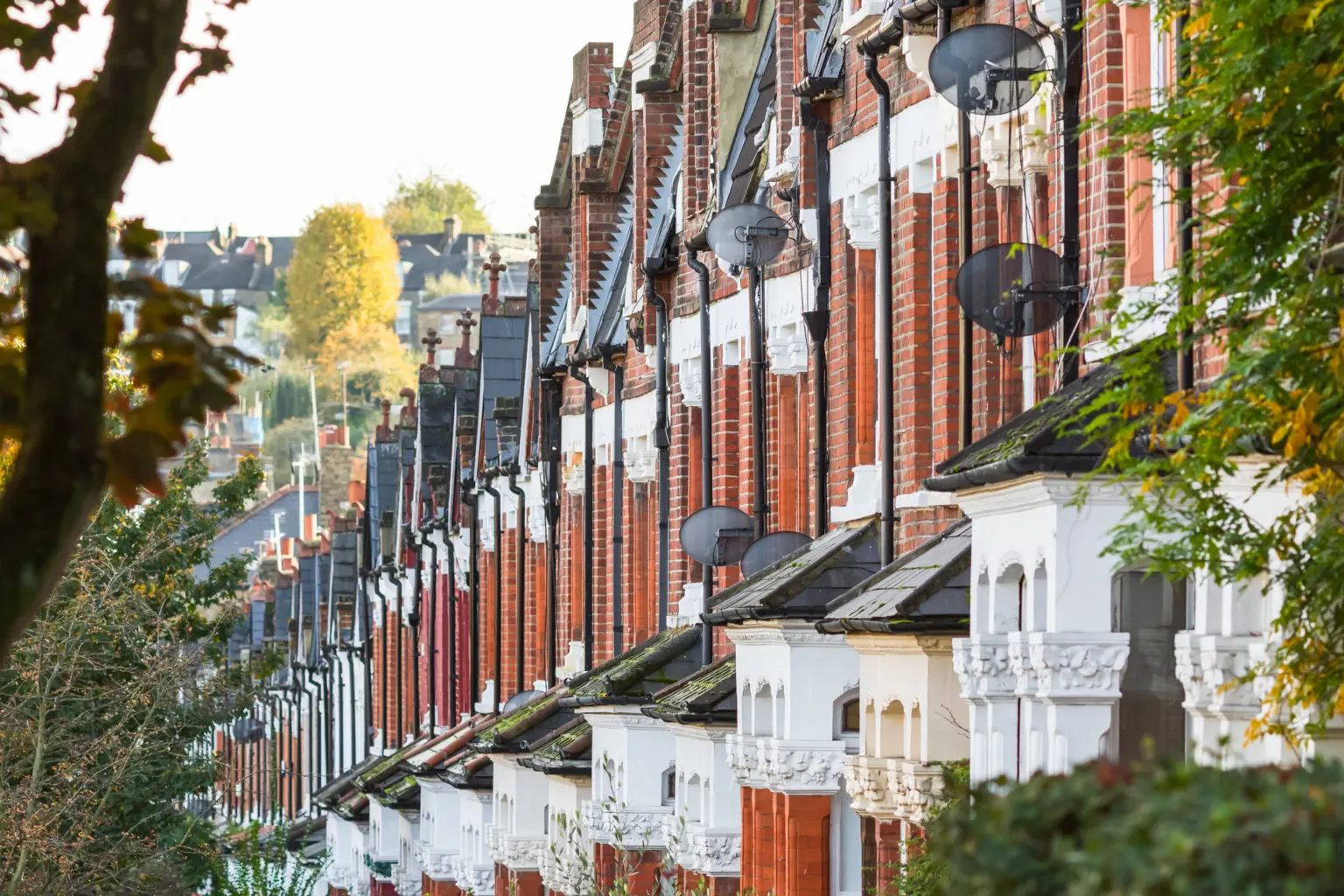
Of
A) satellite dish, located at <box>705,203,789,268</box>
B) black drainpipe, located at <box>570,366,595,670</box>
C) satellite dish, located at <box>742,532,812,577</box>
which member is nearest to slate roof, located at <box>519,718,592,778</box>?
black drainpipe, located at <box>570,366,595,670</box>

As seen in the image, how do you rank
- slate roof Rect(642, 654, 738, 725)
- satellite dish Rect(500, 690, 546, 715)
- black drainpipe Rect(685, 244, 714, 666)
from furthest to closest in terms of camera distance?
1. satellite dish Rect(500, 690, 546, 715)
2. black drainpipe Rect(685, 244, 714, 666)
3. slate roof Rect(642, 654, 738, 725)

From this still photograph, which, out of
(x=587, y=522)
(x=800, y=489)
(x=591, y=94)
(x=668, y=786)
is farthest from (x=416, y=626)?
(x=800, y=489)

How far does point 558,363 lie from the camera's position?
125ft

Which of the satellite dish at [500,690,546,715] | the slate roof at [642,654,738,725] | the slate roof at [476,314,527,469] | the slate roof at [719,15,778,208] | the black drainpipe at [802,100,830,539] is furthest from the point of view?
the slate roof at [476,314,527,469]

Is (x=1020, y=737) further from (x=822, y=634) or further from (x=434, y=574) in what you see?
(x=434, y=574)

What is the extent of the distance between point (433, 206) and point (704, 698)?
15242cm

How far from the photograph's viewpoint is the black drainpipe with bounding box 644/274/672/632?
3039 cm

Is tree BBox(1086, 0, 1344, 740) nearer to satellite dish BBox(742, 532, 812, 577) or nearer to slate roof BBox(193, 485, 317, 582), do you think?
satellite dish BBox(742, 532, 812, 577)

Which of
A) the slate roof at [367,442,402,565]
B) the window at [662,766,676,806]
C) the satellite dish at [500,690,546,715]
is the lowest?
the window at [662,766,676,806]

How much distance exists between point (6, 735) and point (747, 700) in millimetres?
12050

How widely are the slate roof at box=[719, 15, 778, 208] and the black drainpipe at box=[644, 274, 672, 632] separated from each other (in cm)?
252

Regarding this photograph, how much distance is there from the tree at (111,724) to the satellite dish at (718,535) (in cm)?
552

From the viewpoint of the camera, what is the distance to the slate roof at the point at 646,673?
27.1 meters

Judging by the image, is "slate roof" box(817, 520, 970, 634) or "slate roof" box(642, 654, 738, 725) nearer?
"slate roof" box(817, 520, 970, 634)
